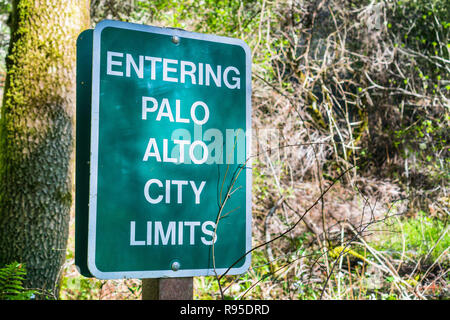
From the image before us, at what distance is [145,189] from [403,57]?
777cm

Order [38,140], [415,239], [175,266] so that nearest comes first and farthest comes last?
[175,266] < [38,140] < [415,239]

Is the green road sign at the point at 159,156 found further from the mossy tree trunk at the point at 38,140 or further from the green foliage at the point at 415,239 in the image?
the green foliage at the point at 415,239

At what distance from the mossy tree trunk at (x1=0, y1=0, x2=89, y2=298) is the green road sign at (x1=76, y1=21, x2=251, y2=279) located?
9.66 ft

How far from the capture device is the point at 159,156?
1.66 meters

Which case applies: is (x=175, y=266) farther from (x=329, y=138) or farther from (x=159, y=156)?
(x=329, y=138)

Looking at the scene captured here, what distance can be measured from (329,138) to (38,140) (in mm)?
3676

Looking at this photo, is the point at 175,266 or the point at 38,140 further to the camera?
the point at 38,140

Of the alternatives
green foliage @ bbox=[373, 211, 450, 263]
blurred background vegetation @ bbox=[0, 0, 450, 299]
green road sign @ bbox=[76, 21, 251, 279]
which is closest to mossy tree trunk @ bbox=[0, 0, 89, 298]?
blurred background vegetation @ bbox=[0, 0, 450, 299]

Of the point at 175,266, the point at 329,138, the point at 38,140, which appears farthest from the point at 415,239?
the point at 175,266

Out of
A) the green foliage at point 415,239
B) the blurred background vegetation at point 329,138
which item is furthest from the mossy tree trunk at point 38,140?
the green foliage at point 415,239

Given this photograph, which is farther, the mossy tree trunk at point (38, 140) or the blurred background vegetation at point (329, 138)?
the blurred background vegetation at point (329, 138)

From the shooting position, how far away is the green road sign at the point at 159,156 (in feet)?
5.17

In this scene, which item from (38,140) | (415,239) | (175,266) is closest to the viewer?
(175,266)

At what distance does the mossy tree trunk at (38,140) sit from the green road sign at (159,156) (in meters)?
2.94
